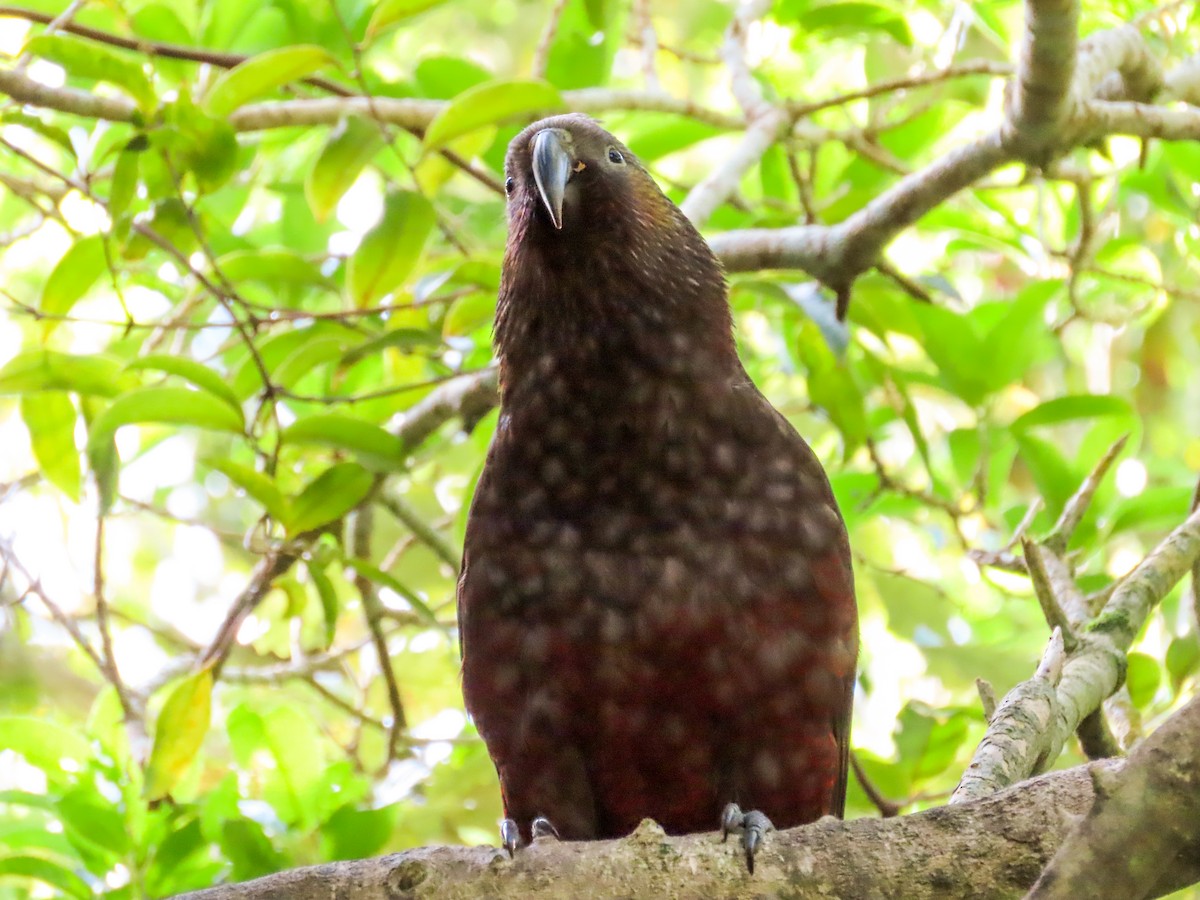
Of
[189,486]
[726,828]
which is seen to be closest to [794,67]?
[189,486]

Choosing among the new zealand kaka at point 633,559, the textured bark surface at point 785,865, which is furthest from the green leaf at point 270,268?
the textured bark surface at point 785,865

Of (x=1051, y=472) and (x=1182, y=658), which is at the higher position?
(x=1051, y=472)

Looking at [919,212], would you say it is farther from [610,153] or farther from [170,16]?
[170,16]

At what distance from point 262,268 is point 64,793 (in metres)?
1.23

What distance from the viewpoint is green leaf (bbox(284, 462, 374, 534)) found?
2.78 metres

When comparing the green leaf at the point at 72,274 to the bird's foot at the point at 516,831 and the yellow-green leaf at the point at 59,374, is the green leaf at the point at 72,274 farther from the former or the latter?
the bird's foot at the point at 516,831

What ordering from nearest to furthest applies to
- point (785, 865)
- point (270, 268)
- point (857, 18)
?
point (785, 865), point (270, 268), point (857, 18)

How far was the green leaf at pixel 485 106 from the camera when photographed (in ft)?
9.14

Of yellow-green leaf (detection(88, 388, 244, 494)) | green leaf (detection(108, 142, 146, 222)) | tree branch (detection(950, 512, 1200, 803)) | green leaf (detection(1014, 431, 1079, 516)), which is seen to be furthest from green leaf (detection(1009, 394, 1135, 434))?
green leaf (detection(108, 142, 146, 222))

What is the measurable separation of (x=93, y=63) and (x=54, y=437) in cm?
88

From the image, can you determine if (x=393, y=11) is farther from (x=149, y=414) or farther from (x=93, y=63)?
(x=149, y=414)

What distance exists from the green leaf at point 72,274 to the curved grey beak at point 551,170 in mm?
1134

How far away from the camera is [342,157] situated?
2920 mm

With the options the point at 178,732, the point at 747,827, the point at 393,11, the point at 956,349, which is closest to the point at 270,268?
the point at 393,11
